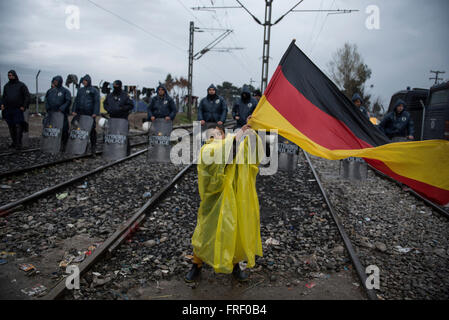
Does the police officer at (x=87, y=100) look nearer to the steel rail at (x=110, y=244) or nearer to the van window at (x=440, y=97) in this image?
the steel rail at (x=110, y=244)

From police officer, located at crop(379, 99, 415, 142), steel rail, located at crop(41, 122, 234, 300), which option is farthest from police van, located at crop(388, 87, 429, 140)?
steel rail, located at crop(41, 122, 234, 300)

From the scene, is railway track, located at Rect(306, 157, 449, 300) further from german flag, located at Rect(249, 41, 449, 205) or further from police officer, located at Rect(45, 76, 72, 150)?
police officer, located at Rect(45, 76, 72, 150)

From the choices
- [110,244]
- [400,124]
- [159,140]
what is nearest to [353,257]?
[110,244]

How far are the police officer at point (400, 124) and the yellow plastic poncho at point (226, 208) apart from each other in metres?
6.28

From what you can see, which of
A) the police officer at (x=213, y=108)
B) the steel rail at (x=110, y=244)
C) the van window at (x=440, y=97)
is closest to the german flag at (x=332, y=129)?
the steel rail at (x=110, y=244)

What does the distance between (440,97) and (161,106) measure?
437 inches

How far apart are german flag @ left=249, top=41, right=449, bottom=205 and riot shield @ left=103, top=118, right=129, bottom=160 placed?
19.7 ft

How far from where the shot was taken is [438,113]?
12516 millimetres

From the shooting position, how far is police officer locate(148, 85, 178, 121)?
9227 mm

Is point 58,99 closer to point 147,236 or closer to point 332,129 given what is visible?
point 147,236

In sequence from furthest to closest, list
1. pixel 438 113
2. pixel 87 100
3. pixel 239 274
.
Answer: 1. pixel 438 113
2. pixel 87 100
3. pixel 239 274

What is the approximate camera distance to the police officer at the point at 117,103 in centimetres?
897
